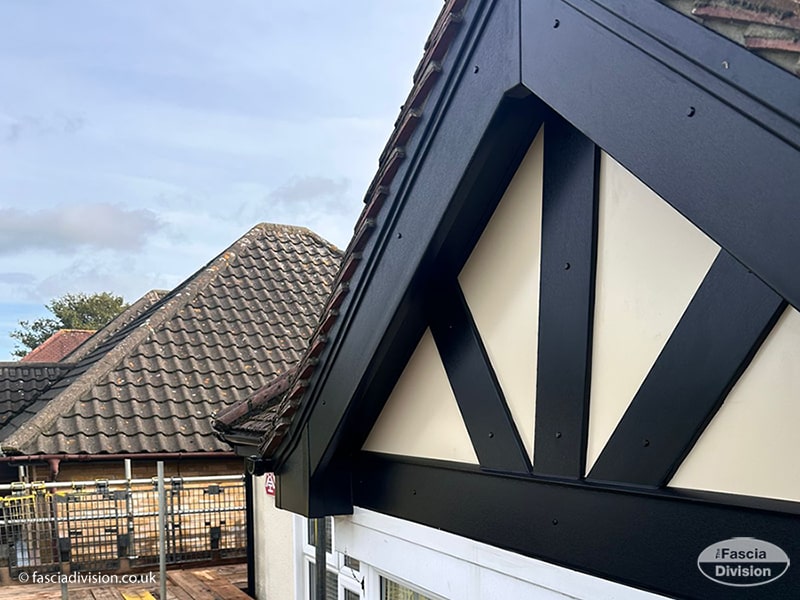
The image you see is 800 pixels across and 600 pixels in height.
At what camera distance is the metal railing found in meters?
7.64

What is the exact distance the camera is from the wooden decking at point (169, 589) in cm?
688

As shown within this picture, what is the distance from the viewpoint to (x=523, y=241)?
248 centimetres

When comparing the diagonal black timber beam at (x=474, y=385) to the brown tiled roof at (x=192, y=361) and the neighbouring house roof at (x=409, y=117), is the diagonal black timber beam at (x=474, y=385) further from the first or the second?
the brown tiled roof at (x=192, y=361)

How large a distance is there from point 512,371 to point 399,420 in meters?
0.94

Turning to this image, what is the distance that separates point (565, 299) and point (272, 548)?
211 inches

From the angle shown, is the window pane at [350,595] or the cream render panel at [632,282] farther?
the window pane at [350,595]

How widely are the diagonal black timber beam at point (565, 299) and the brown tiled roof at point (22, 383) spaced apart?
407 inches

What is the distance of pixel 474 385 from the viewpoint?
2693 millimetres

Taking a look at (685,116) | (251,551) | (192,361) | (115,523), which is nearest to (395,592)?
(685,116)

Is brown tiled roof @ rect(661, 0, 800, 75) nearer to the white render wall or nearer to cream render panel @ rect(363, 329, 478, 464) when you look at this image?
cream render panel @ rect(363, 329, 478, 464)

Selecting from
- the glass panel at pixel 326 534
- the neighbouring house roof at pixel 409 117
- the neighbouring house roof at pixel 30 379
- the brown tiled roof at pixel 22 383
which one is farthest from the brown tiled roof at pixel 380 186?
the brown tiled roof at pixel 22 383

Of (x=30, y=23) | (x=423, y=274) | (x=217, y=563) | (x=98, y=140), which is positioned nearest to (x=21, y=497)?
(x=217, y=563)

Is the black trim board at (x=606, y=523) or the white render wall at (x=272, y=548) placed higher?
the black trim board at (x=606, y=523)

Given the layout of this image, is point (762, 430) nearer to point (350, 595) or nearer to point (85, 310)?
point (350, 595)
